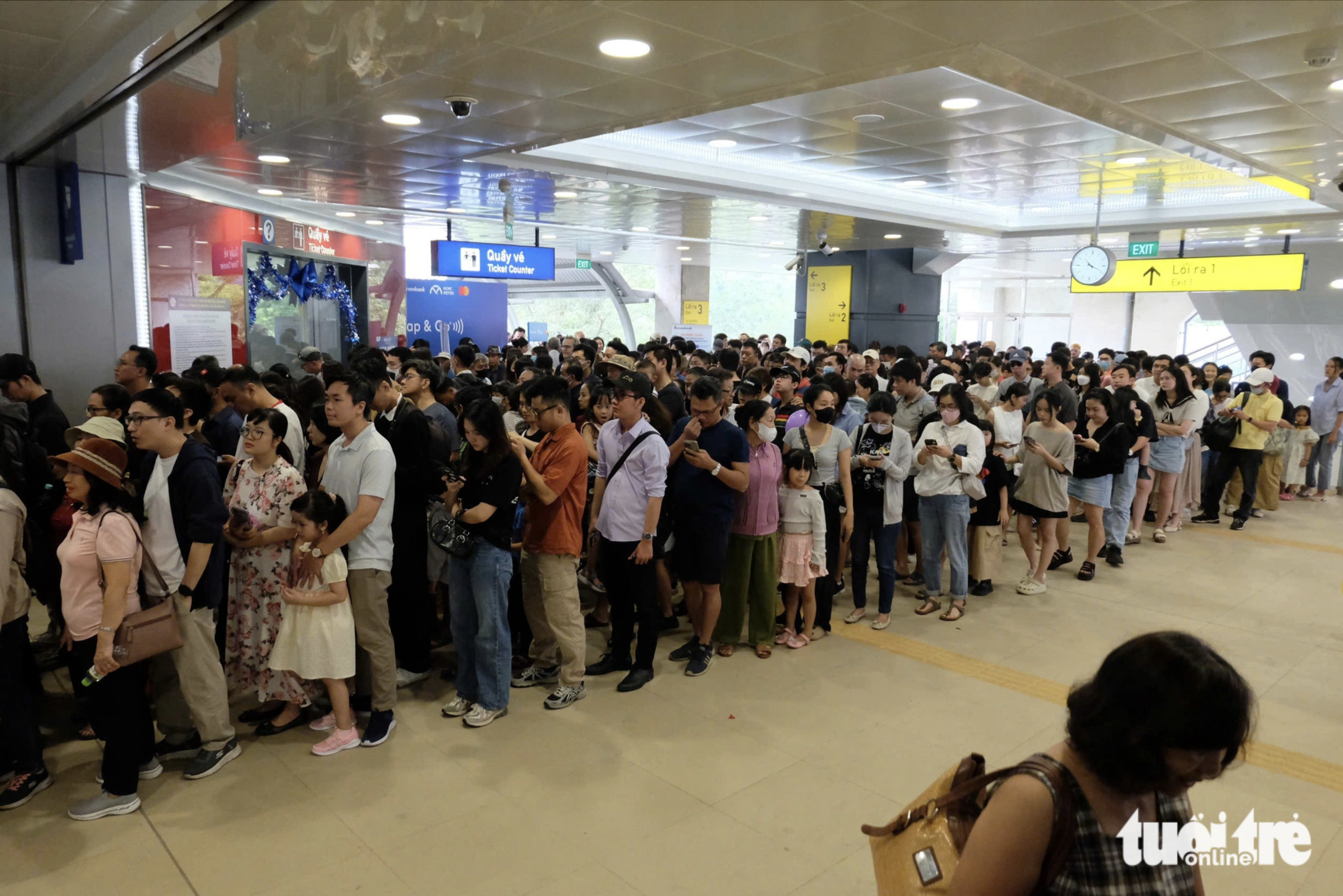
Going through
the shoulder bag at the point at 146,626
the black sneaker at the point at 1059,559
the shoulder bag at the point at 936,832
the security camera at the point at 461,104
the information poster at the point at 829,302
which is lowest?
the black sneaker at the point at 1059,559

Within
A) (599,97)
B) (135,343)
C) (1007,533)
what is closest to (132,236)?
(135,343)

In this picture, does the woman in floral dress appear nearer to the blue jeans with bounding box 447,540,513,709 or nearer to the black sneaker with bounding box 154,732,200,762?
the black sneaker with bounding box 154,732,200,762

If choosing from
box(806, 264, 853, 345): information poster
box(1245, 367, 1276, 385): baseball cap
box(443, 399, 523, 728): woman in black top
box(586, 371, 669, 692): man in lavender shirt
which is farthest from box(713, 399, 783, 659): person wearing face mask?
box(806, 264, 853, 345): information poster

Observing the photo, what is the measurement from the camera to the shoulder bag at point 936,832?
1.59 meters

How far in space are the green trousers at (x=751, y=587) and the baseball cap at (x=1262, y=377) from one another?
675 cm

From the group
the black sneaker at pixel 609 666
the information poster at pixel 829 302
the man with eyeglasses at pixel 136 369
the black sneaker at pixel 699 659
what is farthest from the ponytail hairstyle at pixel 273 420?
the information poster at pixel 829 302

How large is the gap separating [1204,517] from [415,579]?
27.7 ft

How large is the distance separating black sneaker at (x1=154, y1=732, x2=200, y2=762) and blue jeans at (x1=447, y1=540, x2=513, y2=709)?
119 cm

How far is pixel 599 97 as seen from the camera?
527 cm

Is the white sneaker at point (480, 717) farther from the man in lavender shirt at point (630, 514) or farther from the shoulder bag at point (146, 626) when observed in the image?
the shoulder bag at point (146, 626)

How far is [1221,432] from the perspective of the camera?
8828mm

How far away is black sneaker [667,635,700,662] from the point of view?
4945mm

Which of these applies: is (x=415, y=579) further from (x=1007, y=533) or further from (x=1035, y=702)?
(x=1007, y=533)

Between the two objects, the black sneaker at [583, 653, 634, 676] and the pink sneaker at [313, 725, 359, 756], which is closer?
the pink sneaker at [313, 725, 359, 756]
